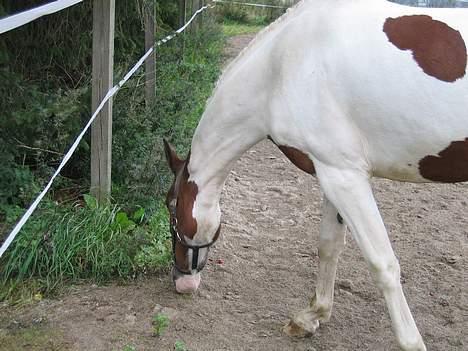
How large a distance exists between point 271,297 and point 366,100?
158cm

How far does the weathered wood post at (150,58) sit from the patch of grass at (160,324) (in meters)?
2.62

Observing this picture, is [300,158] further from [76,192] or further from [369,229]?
[76,192]

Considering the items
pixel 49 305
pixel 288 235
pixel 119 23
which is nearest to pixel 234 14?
pixel 119 23

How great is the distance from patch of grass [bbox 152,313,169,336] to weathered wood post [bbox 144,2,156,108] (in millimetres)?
2622

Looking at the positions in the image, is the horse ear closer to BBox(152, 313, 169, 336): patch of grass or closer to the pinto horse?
the pinto horse

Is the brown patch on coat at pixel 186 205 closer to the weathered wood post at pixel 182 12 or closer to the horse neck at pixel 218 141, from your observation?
the horse neck at pixel 218 141

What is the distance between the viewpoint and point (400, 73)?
2.66m

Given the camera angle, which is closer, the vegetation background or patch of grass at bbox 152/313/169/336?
patch of grass at bbox 152/313/169/336

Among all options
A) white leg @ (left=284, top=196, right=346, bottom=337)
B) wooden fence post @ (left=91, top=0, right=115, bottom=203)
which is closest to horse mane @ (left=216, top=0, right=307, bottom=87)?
white leg @ (left=284, top=196, right=346, bottom=337)

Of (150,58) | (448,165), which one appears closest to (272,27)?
(448,165)

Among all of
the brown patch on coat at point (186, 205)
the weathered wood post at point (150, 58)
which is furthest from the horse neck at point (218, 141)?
the weathered wood post at point (150, 58)

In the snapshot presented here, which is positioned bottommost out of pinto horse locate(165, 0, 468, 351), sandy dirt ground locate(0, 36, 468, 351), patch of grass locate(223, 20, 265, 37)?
patch of grass locate(223, 20, 265, 37)

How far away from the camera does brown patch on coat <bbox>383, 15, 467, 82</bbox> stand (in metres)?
2.61

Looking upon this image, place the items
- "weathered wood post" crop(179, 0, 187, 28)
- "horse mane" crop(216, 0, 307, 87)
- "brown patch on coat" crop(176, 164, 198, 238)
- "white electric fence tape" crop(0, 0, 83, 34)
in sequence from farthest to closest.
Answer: "weathered wood post" crop(179, 0, 187, 28) < "brown patch on coat" crop(176, 164, 198, 238) < "horse mane" crop(216, 0, 307, 87) < "white electric fence tape" crop(0, 0, 83, 34)
